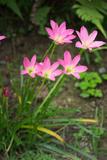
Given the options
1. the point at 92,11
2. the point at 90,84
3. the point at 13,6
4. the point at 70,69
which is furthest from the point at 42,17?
the point at 70,69

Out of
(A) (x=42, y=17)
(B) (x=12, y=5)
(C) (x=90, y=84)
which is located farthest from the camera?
(A) (x=42, y=17)

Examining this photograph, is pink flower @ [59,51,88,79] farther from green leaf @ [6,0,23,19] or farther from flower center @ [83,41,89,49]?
green leaf @ [6,0,23,19]

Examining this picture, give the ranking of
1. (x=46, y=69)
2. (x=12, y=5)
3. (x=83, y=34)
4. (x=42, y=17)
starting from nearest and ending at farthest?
(x=46, y=69)
(x=83, y=34)
(x=12, y=5)
(x=42, y=17)

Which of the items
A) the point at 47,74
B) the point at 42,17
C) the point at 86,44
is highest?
the point at 42,17

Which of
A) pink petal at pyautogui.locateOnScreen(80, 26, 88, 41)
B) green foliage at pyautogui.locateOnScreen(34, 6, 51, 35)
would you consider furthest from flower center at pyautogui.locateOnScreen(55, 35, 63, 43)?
green foliage at pyautogui.locateOnScreen(34, 6, 51, 35)

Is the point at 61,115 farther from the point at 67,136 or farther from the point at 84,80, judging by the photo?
the point at 84,80

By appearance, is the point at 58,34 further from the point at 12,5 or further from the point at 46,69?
the point at 12,5

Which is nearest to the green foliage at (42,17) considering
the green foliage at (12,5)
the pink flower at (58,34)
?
the green foliage at (12,5)
